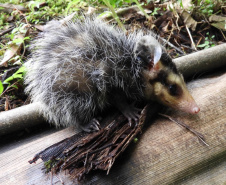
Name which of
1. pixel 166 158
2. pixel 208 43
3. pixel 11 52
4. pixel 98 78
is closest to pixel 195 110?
pixel 166 158

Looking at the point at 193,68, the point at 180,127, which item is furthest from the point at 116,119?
the point at 193,68

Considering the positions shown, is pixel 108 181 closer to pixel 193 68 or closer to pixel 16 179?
pixel 16 179

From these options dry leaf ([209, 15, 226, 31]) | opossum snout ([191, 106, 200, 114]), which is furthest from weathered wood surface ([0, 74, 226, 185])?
dry leaf ([209, 15, 226, 31])

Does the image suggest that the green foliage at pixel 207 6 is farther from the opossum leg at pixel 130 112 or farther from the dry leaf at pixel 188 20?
the opossum leg at pixel 130 112

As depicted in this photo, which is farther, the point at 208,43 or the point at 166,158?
the point at 208,43

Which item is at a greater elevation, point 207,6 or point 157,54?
point 157,54

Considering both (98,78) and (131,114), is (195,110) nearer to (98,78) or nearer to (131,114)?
(131,114)
